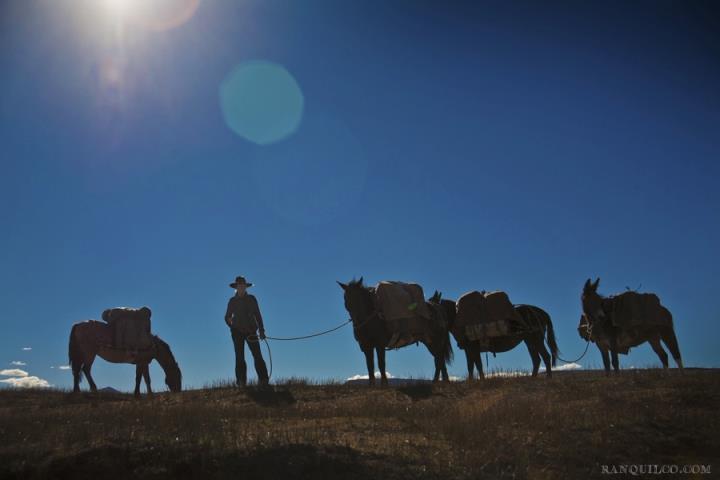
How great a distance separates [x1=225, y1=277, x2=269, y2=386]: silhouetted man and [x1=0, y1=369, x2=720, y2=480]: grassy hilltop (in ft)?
9.52

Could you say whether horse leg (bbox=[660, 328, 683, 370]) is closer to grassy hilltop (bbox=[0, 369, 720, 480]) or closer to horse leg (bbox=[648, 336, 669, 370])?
horse leg (bbox=[648, 336, 669, 370])

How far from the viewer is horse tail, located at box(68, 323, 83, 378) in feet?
56.3

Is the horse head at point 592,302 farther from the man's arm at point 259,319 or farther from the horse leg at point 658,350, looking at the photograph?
the man's arm at point 259,319

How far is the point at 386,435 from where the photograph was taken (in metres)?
8.87

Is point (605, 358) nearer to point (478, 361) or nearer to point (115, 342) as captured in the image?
point (478, 361)

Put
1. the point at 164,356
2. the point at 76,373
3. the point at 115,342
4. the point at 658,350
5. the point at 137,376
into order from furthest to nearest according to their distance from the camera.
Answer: the point at 164,356, the point at 658,350, the point at 137,376, the point at 115,342, the point at 76,373

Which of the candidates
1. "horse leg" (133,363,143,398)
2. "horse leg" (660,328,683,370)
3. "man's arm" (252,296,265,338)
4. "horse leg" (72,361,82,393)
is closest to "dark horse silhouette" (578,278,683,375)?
"horse leg" (660,328,683,370)

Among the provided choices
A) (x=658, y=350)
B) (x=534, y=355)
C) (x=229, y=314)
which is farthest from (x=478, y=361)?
(x=229, y=314)

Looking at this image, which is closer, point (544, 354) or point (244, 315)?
point (244, 315)

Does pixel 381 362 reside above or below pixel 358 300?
below

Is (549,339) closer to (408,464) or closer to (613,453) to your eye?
(613,453)

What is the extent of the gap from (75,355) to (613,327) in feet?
56.7

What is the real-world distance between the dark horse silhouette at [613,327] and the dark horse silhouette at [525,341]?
53.8 inches

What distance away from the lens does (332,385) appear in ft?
51.9
